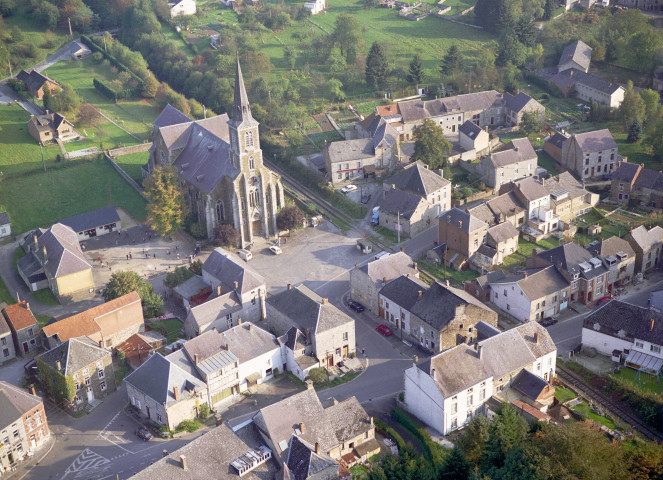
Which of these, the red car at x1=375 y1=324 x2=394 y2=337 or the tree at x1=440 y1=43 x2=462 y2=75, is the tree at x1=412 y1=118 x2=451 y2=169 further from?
the red car at x1=375 y1=324 x2=394 y2=337

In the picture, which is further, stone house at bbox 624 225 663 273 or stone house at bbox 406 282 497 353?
stone house at bbox 624 225 663 273

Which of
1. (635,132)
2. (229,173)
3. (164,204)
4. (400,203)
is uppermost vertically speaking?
(229,173)

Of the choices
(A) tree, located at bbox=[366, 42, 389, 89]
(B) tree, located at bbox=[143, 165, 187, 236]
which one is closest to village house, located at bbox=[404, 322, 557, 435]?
(B) tree, located at bbox=[143, 165, 187, 236]

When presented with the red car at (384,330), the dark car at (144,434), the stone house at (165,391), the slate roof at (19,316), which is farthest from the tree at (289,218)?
the dark car at (144,434)

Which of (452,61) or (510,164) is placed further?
(452,61)

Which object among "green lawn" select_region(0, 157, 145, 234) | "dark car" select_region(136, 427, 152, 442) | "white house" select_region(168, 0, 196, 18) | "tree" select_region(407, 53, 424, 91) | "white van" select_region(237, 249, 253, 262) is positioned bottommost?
"dark car" select_region(136, 427, 152, 442)

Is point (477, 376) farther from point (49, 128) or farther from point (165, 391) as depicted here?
point (49, 128)

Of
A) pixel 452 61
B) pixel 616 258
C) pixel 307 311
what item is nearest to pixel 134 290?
pixel 307 311

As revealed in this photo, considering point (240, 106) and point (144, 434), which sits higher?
point (240, 106)

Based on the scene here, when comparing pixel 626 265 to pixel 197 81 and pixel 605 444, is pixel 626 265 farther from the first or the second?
pixel 197 81
